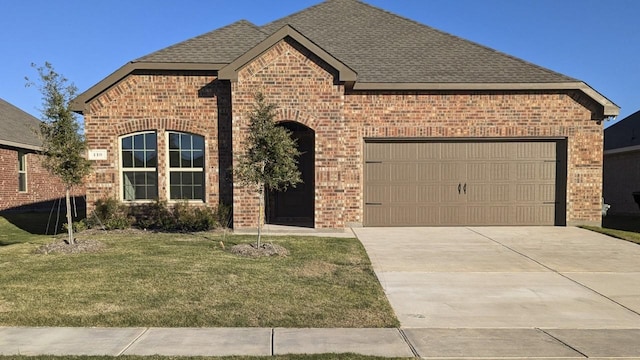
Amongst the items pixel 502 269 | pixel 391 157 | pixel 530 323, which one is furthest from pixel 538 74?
pixel 530 323

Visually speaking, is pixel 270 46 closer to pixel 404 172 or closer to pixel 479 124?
pixel 404 172

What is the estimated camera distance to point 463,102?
Answer: 12281 millimetres

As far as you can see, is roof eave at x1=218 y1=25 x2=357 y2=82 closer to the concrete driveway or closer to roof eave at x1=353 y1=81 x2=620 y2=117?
roof eave at x1=353 y1=81 x2=620 y2=117

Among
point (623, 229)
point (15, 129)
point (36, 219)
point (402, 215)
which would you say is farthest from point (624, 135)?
point (15, 129)

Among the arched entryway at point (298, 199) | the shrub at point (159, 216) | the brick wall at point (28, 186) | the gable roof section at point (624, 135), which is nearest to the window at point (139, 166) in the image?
the shrub at point (159, 216)

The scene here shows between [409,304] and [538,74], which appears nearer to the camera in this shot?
[409,304]

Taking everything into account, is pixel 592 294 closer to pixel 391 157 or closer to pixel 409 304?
pixel 409 304

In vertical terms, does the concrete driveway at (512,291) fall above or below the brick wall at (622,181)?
below

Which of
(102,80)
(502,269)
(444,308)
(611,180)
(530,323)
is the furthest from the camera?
(611,180)

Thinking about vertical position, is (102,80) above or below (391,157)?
above

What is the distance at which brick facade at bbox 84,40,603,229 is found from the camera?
1112cm

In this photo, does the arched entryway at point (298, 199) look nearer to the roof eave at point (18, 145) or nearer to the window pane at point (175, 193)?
the window pane at point (175, 193)

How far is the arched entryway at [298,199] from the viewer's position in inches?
515

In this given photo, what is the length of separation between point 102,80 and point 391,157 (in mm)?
8687
